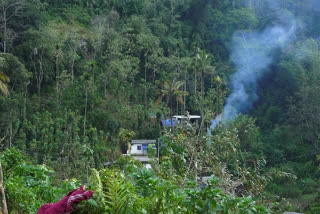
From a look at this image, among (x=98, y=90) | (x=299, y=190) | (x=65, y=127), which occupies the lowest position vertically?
(x=299, y=190)

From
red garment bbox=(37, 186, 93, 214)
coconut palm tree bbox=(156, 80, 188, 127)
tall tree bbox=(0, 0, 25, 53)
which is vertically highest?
tall tree bbox=(0, 0, 25, 53)

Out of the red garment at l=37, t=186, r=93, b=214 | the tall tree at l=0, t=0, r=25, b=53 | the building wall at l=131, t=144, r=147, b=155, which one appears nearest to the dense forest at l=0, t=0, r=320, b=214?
the tall tree at l=0, t=0, r=25, b=53

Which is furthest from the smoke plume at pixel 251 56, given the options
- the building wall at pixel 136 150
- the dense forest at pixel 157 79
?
the building wall at pixel 136 150

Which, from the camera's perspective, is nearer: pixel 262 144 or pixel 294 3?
pixel 262 144

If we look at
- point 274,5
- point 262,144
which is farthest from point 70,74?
point 274,5

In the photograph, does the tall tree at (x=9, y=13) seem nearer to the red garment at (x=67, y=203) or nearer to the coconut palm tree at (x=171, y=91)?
the coconut palm tree at (x=171, y=91)

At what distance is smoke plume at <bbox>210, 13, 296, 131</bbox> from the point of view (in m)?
24.6

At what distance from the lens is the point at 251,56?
86.4ft

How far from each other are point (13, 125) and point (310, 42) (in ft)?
55.4

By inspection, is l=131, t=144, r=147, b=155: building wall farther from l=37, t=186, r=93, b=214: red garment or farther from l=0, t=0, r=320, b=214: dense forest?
l=37, t=186, r=93, b=214: red garment

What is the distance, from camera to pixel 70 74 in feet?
66.9

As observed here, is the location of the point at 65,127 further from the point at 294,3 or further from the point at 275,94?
the point at 294,3

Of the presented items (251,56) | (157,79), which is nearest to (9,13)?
(157,79)

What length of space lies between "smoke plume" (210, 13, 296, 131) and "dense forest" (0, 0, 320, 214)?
7cm
